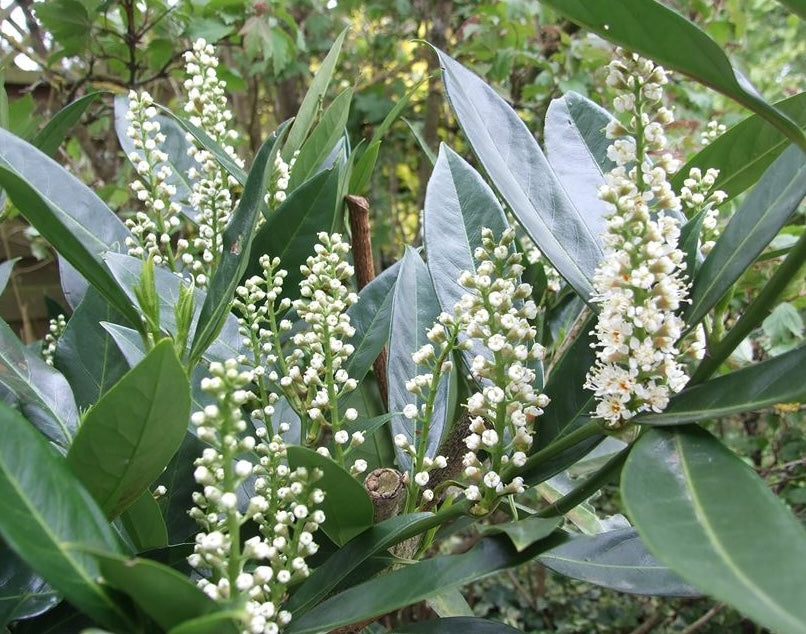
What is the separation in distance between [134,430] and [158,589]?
12cm

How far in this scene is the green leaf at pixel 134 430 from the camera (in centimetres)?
47

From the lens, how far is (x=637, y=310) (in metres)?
0.51

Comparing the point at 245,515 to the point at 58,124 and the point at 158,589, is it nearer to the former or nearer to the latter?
the point at 158,589

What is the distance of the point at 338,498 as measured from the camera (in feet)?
1.96

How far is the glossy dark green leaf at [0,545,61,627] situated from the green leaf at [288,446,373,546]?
0.75ft

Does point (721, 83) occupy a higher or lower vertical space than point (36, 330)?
higher

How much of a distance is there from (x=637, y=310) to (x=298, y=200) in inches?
14.6

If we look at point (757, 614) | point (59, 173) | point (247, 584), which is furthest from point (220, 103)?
point (757, 614)

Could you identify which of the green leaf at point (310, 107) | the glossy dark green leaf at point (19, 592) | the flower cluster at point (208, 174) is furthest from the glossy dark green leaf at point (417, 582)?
the green leaf at point (310, 107)

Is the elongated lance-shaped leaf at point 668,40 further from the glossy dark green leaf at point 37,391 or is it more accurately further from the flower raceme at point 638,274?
the glossy dark green leaf at point 37,391

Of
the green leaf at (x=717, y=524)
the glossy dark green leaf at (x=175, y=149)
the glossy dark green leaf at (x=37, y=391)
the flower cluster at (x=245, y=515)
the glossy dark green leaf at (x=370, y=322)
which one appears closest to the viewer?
the green leaf at (x=717, y=524)

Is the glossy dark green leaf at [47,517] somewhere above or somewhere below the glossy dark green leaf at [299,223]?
below

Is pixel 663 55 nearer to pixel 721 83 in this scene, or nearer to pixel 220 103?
pixel 721 83

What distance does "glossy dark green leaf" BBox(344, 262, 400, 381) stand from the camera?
0.79 m
